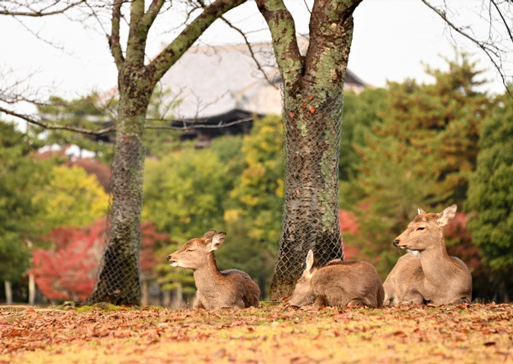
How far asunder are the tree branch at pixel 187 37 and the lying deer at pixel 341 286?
4275 mm

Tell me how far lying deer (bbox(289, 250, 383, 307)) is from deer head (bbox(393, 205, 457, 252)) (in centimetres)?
54

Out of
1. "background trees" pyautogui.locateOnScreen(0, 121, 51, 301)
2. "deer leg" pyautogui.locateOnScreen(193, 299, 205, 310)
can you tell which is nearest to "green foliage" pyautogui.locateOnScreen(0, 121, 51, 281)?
"background trees" pyautogui.locateOnScreen(0, 121, 51, 301)

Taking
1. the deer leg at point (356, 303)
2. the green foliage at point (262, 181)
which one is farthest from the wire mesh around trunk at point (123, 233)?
the green foliage at point (262, 181)

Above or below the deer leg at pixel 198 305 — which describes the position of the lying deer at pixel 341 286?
above

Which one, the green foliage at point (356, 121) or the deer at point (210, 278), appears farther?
the green foliage at point (356, 121)

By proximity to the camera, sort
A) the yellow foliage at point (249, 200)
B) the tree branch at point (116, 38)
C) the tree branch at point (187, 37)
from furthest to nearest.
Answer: the yellow foliage at point (249, 200), the tree branch at point (116, 38), the tree branch at point (187, 37)

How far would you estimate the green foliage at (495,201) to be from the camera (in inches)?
901

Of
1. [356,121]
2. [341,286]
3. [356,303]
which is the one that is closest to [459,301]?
[356,303]

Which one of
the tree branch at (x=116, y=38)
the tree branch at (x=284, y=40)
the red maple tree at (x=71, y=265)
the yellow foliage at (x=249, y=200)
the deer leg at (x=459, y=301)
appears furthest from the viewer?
the yellow foliage at (x=249, y=200)

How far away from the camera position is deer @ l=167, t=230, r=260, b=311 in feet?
23.8

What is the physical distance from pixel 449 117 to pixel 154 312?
26214mm

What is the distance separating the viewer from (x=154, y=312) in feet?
25.1

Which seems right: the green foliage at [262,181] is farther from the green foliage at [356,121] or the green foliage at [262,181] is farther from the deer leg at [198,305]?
the deer leg at [198,305]

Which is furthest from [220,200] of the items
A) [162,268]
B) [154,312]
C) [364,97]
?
[154,312]
